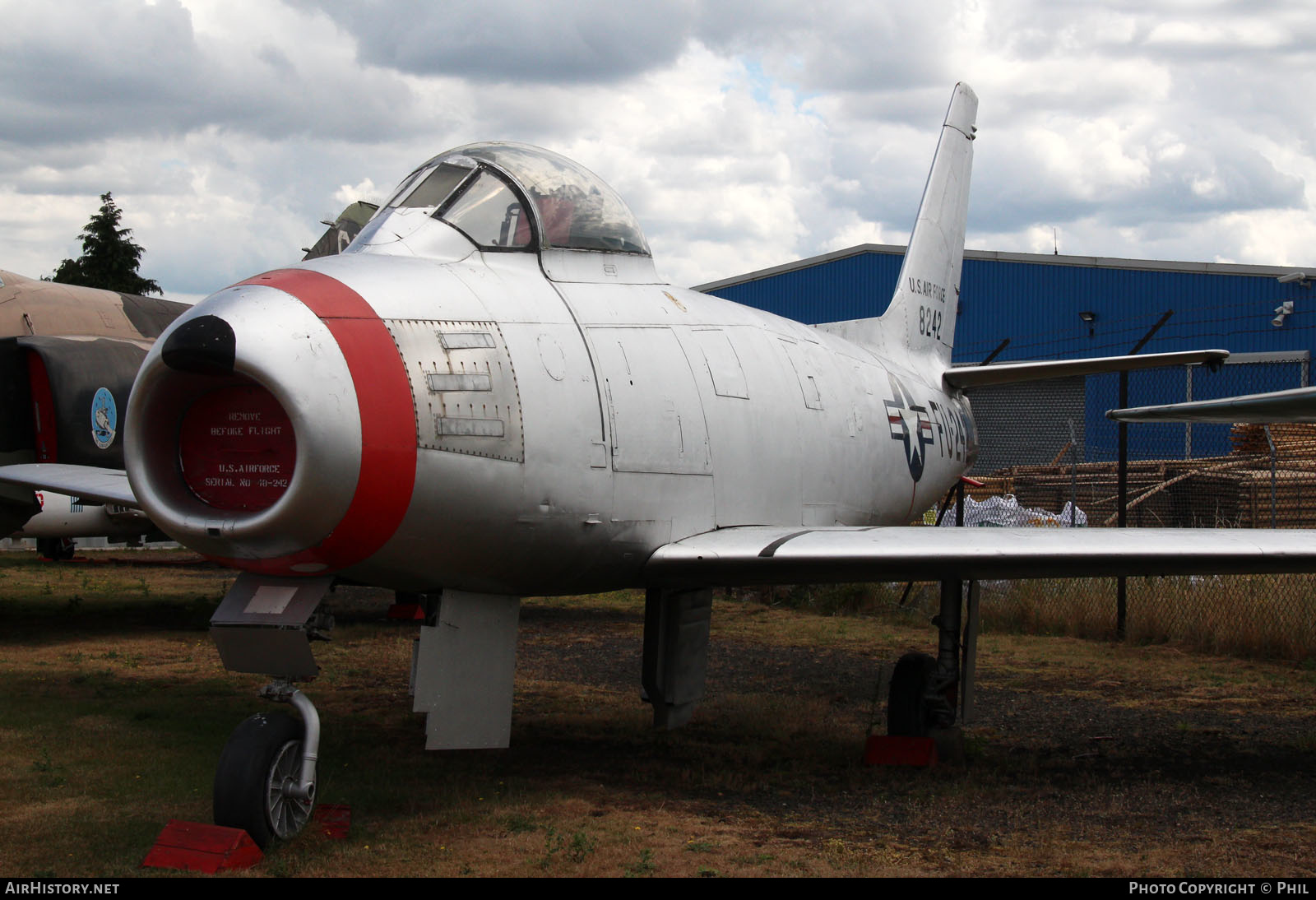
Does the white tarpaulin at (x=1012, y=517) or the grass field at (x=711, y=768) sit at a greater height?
the white tarpaulin at (x=1012, y=517)

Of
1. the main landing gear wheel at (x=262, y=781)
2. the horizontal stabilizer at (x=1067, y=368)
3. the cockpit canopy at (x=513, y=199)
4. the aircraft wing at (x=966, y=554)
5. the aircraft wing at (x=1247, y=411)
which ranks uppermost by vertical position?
the cockpit canopy at (x=513, y=199)

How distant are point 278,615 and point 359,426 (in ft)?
3.03

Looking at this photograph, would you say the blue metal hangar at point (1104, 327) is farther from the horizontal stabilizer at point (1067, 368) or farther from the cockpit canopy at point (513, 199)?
the cockpit canopy at point (513, 199)

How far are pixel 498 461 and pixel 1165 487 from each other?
13699 millimetres

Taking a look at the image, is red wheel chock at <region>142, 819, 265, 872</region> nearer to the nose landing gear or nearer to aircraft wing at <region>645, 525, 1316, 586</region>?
the nose landing gear

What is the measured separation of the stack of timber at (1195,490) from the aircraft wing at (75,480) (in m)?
9.84

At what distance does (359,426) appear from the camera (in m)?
4.59

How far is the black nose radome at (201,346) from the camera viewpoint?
445 centimetres

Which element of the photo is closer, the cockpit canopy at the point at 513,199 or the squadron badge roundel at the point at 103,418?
the cockpit canopy at the point at 513,199

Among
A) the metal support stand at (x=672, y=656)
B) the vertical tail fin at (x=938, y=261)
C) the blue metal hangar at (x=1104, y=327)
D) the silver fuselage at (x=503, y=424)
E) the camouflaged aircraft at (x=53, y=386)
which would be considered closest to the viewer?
the silver fuselage at (x=503, y=424)

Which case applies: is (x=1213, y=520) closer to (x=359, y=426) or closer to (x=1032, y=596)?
(x=1032, y=596)

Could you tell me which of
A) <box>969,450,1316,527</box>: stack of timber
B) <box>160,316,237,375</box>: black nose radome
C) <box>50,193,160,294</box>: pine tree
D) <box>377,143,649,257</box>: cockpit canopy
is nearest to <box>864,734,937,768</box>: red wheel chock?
<box>377,143,649,257</box>: cockpit canopy

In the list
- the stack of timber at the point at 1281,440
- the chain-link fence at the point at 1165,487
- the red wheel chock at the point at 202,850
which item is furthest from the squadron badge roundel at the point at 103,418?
the stack of timber at the point at 1281,440

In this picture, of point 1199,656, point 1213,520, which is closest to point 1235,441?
point 1213,520
